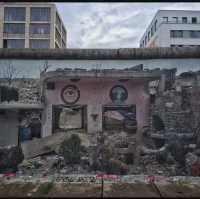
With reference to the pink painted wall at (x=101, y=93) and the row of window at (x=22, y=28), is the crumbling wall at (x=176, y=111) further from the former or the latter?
the row of window at (x=22, y=28)

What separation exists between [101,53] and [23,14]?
35.6m

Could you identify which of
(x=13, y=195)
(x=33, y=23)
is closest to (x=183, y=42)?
(x=33, y=23)

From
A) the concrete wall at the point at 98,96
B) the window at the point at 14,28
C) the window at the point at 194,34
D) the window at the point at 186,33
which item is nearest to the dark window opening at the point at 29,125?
the concrete wall at the point at 98,96

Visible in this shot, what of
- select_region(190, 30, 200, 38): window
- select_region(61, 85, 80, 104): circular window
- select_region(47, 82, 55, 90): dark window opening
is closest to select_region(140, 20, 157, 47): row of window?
select_region(190, 30, 200, 38): window

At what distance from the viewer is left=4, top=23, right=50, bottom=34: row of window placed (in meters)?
36.0

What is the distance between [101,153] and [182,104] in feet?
5.70

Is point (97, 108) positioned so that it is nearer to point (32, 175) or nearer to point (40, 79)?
point (40, 79)

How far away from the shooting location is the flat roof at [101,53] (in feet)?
15.2

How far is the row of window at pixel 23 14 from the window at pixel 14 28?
789 mm

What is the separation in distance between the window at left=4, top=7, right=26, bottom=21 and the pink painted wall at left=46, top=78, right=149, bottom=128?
35.4 m

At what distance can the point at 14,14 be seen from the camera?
3628cm

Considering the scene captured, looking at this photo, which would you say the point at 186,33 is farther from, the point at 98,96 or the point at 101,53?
the point at 98,96

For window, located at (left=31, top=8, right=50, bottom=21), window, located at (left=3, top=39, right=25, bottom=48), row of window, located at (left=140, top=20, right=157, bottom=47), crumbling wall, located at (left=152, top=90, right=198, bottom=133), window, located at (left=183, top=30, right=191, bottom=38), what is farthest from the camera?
window, located at (left=31, top=8, right=50, bottom=21)

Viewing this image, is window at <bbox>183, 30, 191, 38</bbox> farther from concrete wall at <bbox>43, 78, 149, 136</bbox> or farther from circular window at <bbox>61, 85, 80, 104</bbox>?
circular window at <bbox>61, 85, 80, 104</bbox>
